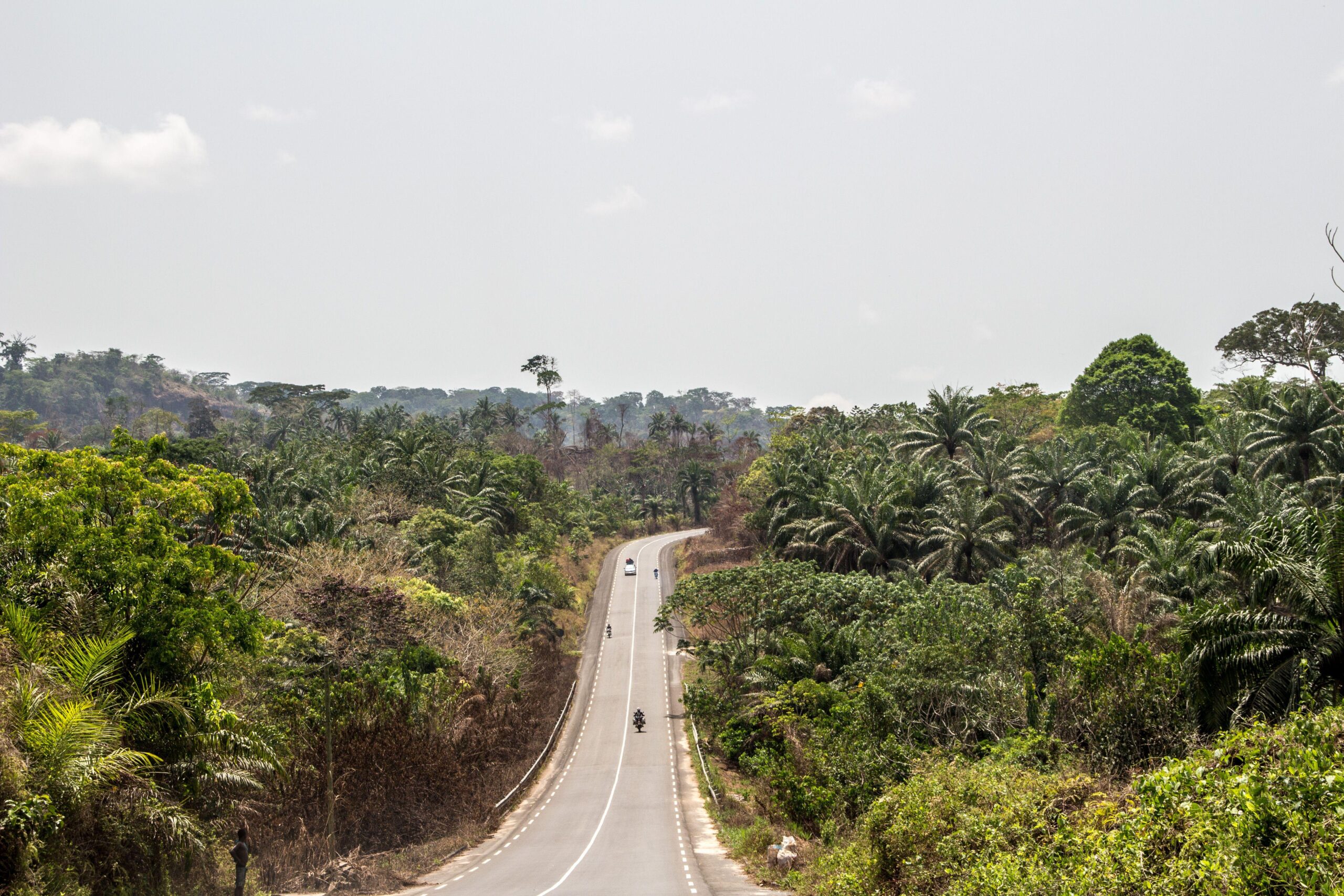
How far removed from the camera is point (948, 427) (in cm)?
6034

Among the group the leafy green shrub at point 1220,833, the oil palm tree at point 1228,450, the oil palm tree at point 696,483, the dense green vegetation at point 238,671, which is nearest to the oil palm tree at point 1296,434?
the oil palm tree at point 1228,450

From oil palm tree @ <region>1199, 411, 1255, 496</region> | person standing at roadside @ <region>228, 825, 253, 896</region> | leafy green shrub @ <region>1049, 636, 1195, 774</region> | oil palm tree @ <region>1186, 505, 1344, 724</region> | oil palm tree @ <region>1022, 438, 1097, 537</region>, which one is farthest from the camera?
oil palm tree @ <region>1022, 438, 1097, 537</region>

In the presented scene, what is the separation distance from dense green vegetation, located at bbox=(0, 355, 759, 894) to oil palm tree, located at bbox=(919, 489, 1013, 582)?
22.4 metres

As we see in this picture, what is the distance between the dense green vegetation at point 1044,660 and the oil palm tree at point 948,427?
194 millimetres

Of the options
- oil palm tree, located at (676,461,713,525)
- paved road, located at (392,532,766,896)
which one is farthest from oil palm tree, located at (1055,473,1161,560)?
oil palm tree, located at (676,461,713,525)

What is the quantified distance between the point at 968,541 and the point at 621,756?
69.0 ft

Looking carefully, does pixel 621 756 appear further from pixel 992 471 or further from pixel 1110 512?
pixel 1110 512

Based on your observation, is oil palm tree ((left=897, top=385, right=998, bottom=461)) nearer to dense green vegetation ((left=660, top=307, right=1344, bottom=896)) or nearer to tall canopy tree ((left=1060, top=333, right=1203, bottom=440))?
dense green vegetation ((left=660, top=307, right=1344, bottom=896))

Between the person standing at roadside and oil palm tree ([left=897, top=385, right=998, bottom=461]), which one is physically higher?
oil palm tree ([left=897, top=385, right=998, bottom=461])

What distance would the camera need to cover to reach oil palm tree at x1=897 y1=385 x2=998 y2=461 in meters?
59.7

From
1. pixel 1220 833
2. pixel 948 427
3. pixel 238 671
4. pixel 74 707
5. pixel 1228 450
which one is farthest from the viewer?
pixel 948 427

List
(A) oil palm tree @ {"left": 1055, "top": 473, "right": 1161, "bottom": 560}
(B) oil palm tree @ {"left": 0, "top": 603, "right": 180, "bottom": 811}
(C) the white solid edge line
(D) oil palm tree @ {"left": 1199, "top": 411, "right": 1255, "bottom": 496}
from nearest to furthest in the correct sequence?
(B) oil palm tree @ {"left": 0, "top": 603, "right": 180, "bottom": 811}, (C) the white solid edge line, (A) oil palm tree @ {"left": 1055, "top": 473, "right": 1161, "bottom": 560}, (D) oil palm tree @ {"left": 1199, "top": 411, "right": 1255, "bottom": 496}

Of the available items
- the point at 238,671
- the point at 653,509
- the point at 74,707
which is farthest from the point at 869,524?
the point at 653,509

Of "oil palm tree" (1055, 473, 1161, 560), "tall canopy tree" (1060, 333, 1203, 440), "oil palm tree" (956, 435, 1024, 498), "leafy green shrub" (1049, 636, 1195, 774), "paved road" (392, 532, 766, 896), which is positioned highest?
"tall canopy tree" (1060, 333, 1203, 440)
